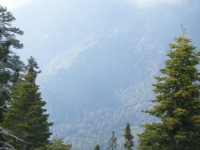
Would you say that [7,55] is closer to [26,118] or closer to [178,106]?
[26,118]

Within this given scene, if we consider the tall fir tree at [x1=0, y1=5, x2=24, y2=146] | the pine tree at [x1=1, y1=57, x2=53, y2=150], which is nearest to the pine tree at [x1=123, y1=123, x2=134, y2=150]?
the pine tree at [x1=1, y1=57, x2=53, y2=150]

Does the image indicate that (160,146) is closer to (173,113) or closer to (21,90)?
(173,113)

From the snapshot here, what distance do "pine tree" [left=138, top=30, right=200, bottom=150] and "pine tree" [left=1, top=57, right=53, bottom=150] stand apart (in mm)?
7647

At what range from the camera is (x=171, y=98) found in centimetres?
1492

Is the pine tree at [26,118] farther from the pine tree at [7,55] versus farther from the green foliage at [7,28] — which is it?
the green foliage at [7,28]

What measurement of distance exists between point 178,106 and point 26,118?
1048cm

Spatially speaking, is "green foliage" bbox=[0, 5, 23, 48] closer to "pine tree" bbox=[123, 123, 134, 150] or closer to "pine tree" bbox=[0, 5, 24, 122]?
"pine tree" bbox=[0, 5, 24, 122]

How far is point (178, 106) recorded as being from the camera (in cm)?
1466

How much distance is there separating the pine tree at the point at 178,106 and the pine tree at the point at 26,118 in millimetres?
7647

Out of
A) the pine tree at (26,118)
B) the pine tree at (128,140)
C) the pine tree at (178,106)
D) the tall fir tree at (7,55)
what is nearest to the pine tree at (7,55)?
the tall fir tree at (7,55)

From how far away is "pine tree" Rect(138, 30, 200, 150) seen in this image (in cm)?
1400

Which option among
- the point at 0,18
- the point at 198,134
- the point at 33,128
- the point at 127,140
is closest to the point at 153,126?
the point at 198,134

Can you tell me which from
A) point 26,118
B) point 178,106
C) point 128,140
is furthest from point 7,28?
point 128,140

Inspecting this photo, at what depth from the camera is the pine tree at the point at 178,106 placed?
1400 cm
